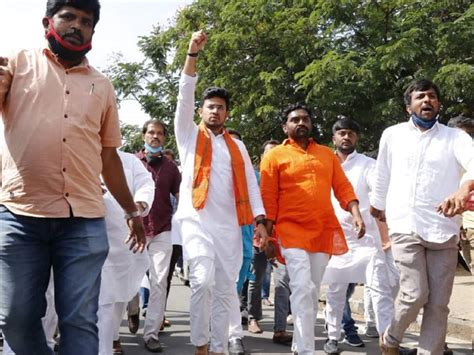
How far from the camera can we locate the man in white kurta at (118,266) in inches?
214

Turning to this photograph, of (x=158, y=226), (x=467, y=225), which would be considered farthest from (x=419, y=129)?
(x=158, y=226)

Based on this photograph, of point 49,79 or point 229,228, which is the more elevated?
point 49,79

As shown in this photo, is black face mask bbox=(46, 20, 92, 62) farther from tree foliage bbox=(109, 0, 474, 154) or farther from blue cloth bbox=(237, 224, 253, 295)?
A: tree foliage bbox=(109, 0, 474, 154)

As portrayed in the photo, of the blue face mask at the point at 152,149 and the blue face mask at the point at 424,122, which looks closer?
the blue face mask at the point at 424,122

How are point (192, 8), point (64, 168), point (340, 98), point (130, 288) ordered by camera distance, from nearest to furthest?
1. point (64, 168)
2. point (130, 288)
3. point (340, 98)
4. point (192, 8)

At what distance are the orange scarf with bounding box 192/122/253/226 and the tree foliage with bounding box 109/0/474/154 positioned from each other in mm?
8309

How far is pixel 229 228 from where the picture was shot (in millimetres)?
5828

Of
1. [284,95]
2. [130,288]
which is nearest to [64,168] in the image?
[130,288]

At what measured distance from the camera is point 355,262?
6.96 m

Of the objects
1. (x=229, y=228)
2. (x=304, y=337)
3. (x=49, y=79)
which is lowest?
(x=304, y=337)

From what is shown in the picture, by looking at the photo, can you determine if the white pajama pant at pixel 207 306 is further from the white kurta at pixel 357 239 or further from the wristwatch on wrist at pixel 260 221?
the white kurta at pixel 357 239

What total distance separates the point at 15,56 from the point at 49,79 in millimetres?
209

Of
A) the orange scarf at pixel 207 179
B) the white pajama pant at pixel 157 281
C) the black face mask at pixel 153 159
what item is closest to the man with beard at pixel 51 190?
the orange scarf at pixel 207 179

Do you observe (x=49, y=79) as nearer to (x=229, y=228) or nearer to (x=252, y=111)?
(x=229, y=228)
